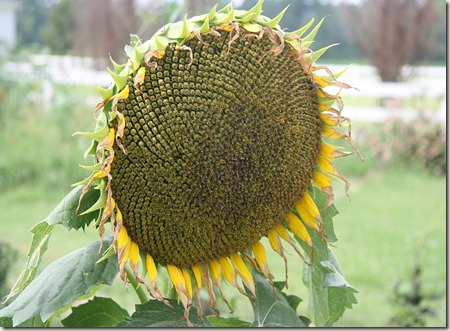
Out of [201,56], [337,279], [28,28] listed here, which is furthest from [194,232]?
[28,28]

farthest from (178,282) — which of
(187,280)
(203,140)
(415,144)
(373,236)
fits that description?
(415,144)

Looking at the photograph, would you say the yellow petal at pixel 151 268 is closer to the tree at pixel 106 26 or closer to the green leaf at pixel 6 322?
the green leaf at pixel 6 322

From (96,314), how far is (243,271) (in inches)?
12.6

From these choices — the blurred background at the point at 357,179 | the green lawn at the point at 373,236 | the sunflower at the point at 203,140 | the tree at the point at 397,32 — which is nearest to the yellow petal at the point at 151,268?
the sunflower at the point at 203,140

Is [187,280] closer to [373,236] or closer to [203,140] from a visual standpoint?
[203,140]

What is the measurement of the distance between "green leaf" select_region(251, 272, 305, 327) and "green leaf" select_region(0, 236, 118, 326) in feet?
0.95

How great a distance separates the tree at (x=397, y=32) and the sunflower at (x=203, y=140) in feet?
43.0

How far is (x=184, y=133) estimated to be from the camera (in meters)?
1.12

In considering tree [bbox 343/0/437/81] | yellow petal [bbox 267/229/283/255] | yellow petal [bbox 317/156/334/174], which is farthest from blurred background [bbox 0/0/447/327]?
tree [bbox 343/0/437/81]

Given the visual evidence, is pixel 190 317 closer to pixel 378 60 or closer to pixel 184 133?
pixel 184 133

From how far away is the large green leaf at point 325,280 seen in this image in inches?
52.9

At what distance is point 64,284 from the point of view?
48.7 inches

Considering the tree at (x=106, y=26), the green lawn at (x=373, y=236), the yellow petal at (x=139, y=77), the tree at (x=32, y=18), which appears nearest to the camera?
the yellow petal at (x=139, y=77)

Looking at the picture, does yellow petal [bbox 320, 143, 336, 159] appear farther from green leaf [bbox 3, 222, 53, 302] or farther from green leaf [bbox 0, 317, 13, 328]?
green leaf [bbox 0, 317, 13, 328]
